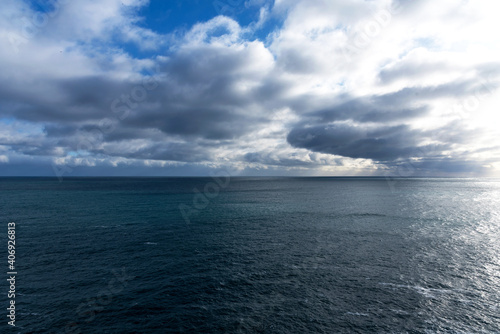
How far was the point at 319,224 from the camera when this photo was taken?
9744 cm

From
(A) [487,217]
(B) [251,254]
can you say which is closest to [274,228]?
(B) [251,254]

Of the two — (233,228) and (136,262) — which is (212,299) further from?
(233,228)

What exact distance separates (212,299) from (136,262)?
24.6m
